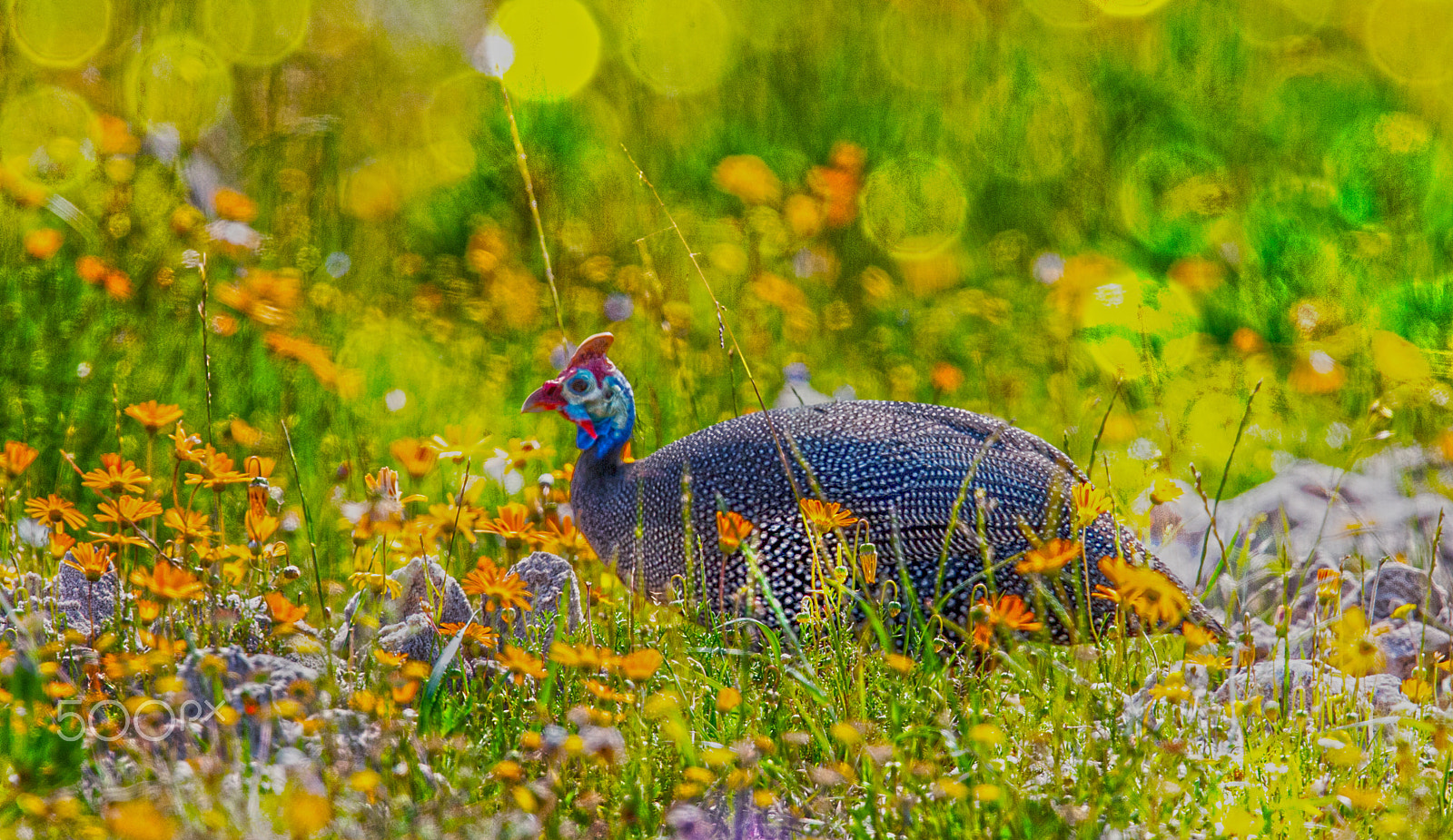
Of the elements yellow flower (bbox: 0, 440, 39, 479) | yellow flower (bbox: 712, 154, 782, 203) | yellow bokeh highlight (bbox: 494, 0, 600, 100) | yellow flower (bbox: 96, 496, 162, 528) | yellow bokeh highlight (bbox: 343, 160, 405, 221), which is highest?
yellow bokeh highlight (bbox: 494, 0, 600, 100)

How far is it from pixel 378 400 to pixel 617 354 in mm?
851

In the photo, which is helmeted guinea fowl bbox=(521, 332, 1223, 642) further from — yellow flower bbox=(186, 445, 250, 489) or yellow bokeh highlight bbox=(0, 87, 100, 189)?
yellow bokeh highlight bbox=(0, 87, 100, 189)

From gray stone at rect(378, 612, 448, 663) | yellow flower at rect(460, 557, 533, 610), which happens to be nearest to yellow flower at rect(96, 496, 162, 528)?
gray stone at rect(378, 612, 448, 663)

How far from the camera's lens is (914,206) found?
5.74m

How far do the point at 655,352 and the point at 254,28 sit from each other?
258 cm

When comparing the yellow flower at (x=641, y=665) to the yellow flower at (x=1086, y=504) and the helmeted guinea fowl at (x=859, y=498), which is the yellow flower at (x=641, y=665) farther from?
the yellow flower at (x=1086, y=504)

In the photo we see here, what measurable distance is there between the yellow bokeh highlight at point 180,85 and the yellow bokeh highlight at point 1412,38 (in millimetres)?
5051

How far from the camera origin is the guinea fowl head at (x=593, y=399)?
381 centimetres

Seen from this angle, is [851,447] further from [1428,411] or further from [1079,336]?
[1428,411]

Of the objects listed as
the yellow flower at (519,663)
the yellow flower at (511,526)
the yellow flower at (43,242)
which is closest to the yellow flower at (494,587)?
the yellow flower at (519,663)

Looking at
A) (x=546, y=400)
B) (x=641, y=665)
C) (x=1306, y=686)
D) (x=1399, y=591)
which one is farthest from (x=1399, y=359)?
(x=641, y=665)

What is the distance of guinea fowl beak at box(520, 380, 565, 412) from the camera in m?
3.81

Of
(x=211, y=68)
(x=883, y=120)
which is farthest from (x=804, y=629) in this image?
(x=211, y=68)

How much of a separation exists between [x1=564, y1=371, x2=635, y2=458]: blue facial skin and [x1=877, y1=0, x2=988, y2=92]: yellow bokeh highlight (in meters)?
2.88
